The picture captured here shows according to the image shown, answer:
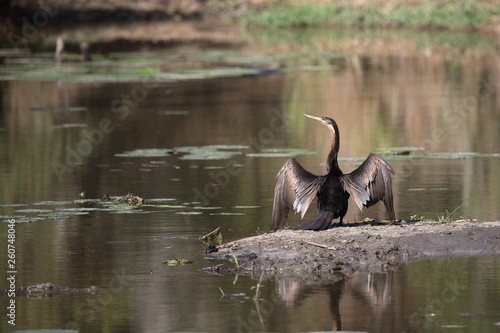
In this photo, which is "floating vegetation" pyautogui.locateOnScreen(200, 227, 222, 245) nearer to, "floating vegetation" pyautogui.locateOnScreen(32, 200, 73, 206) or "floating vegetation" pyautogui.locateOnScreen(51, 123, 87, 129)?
"floating vegetation" pyautogui.locateOnScreen(32, 200, 73, 206)

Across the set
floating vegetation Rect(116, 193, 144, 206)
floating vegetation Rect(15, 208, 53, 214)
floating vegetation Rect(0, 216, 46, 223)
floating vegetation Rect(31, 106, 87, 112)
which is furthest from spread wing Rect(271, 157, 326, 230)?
floating vegetation Rect(31, 106, 87, 112)

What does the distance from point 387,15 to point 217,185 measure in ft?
138

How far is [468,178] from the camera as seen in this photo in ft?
45.2

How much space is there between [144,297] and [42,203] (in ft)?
14.9

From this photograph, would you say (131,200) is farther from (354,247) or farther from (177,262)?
(354,247)

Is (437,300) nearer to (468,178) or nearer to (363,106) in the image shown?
(468,178)

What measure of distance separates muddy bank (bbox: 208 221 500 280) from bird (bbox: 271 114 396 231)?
0.21m

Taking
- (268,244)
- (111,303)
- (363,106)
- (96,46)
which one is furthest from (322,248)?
(96,46)

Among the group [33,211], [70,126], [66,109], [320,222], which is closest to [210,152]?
[70,126]

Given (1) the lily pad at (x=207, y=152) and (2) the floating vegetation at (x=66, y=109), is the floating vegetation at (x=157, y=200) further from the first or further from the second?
(2) the floating vegetation at (x=66, y=109)

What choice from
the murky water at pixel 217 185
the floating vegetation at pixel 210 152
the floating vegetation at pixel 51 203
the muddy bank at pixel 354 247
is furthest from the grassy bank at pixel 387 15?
the muddy bank at pixel 354 247

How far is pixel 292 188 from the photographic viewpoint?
397 inches

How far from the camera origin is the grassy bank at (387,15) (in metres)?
50.2

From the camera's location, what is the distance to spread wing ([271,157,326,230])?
9961 millimetres
